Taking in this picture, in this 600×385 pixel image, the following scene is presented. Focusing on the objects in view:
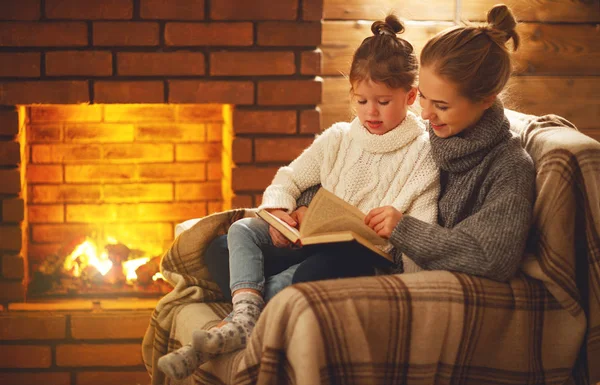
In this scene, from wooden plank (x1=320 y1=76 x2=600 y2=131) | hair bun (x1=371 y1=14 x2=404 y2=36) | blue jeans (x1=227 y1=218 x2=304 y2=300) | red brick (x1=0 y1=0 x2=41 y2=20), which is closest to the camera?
blue jeans (x1=227 y1=218 x2=304 y2=300)

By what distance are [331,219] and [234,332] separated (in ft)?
0.94

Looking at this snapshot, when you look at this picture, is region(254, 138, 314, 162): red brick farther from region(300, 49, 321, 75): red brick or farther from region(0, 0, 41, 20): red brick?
region(0, 0, 41, 20): red brick

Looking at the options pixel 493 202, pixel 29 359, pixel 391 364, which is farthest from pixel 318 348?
pixel 29 359

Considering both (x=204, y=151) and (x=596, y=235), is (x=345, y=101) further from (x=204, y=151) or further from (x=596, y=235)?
(x=596, y=235)

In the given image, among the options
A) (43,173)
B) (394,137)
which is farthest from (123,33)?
(394,137)

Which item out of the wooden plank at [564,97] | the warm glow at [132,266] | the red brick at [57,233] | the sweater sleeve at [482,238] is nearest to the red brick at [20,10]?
the red brick at [57,233]

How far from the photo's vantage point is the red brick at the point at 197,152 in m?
2.88

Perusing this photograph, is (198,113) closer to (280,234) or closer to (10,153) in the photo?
(10,153)

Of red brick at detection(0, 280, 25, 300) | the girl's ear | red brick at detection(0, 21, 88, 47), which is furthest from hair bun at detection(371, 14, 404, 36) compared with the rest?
red brick at detection(0, 280, 25, 300)

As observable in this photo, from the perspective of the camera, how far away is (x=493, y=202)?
5.32ft

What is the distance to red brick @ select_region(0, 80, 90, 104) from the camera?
2.56 m

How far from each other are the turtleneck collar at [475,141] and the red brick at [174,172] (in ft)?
4.26

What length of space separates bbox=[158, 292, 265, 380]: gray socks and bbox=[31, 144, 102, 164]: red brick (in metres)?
1.35

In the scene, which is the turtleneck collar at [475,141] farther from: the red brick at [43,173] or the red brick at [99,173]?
the red brick at [43,173]
